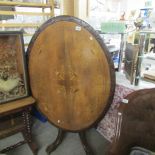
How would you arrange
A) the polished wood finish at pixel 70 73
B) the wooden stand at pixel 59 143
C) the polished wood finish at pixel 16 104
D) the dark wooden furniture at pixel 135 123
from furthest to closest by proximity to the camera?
the wooden stand at pixel 59 143 < the polished wood finish at pixel 16 104 < the polished wood finish at pixel 70 73 < the dark wooden furniture at pixel 135 123

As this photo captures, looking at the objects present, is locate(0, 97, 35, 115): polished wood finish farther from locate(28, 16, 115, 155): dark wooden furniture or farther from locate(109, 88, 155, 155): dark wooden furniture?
locate(109, 88, 155, 155): dark wooden furniture

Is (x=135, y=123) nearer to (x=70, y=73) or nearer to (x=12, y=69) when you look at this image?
(x=70, y=73)

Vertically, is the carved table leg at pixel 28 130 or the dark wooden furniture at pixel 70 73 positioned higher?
the dark wooden furniture at pixel 70 73

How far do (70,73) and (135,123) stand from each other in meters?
0.65

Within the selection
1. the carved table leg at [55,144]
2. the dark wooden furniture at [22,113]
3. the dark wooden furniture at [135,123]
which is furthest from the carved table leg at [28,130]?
the dark wooden furniture at [135,123]

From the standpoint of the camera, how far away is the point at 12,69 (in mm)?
1879

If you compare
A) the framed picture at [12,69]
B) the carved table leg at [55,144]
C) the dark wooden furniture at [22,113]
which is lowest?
the carved table leg at [55,144]

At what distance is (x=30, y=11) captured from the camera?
211cm

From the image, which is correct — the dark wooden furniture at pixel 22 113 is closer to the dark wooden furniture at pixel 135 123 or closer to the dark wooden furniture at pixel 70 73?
the dark wooden furniture at pixel 70 73

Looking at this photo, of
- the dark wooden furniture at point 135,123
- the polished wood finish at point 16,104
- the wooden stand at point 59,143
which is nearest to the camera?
the dark wooden furniture at point 135,123

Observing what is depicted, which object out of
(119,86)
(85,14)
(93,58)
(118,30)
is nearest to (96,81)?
(93,58)

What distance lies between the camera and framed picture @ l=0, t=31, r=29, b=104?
179 cm

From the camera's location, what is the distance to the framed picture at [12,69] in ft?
5.88

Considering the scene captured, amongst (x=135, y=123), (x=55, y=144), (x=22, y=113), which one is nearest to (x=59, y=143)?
(x=55, y=144)
